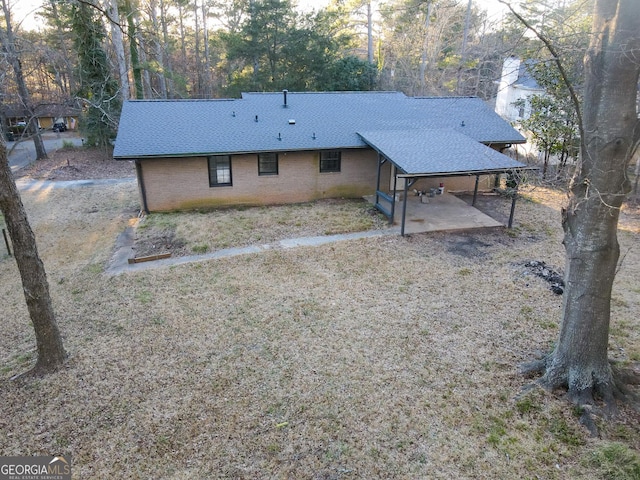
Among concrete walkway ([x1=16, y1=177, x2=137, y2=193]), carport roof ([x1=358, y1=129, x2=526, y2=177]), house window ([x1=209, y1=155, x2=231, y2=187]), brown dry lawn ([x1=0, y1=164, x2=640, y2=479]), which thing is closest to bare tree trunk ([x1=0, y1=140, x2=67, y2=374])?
brown dry lawn ([x1=0, y1=164, x2=640, y2=479])

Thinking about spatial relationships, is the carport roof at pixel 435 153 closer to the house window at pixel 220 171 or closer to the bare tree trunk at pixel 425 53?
the house window at pixel 220 171

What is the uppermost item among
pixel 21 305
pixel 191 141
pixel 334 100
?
pixel 334 100

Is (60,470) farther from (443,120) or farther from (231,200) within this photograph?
(443,120)

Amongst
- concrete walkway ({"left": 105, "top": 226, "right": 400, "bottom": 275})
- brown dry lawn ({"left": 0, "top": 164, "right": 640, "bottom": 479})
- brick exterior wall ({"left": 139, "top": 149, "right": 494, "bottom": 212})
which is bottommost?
concrete walkway ({"left": 105, "top": 226, "right": 400, "bottom": 275})

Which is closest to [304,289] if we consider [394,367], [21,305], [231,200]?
[394,367]

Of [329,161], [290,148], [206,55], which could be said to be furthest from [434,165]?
[206,55]

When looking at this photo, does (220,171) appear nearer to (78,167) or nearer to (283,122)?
(283,122)

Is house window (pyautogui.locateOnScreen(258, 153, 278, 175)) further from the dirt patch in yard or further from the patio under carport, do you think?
the dirt patch in yard

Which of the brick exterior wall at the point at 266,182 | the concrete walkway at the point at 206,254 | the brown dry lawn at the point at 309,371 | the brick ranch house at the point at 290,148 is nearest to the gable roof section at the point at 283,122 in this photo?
the brick ranch house at the point at 290,148
